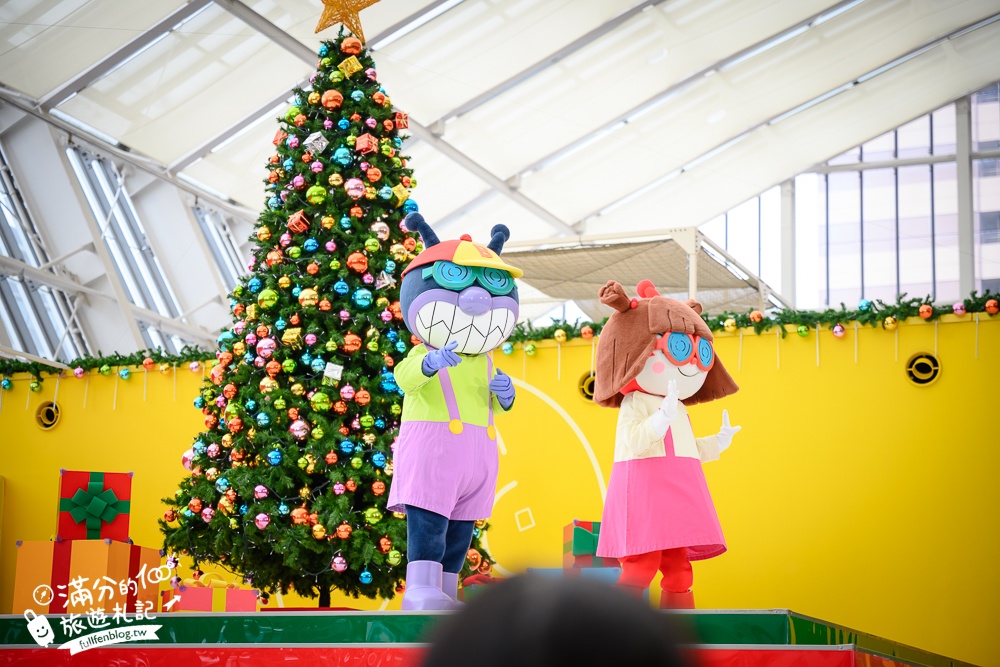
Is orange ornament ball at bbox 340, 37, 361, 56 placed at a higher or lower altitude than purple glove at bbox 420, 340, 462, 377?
higher

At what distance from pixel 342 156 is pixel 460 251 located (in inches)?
50.2

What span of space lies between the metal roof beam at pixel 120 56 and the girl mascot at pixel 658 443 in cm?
489

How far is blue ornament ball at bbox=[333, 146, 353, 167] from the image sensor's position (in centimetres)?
525

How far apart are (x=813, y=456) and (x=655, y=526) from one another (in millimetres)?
1983

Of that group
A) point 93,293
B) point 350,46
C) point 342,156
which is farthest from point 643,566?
point 93,293

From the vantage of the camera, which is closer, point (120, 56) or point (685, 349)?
point (685, 349)

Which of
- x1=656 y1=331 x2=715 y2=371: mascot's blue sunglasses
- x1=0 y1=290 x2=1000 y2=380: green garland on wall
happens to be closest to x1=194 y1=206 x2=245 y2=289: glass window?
x1=0 y1=290 x2=1000 y2=380: green garland on wall

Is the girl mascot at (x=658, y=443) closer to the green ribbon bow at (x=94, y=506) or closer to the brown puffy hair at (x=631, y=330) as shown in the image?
the brown puffy hair at (x=631, y=330)

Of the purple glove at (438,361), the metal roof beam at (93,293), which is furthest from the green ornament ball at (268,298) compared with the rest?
the metal roof beam at (93,293)

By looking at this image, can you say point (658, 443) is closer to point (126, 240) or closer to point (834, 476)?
point (834, 476)

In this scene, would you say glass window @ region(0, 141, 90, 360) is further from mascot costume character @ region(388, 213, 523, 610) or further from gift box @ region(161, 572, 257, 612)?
mascot costume character @ region(388, 213, 523, 610)

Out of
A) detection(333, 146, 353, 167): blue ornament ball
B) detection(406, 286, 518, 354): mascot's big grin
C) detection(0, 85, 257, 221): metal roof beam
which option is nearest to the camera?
detection(406, 286, 518, 354): mascot's big grin

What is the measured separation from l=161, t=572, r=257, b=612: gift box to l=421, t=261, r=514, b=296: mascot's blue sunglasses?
1.71 metres

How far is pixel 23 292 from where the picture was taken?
921 centimetres
